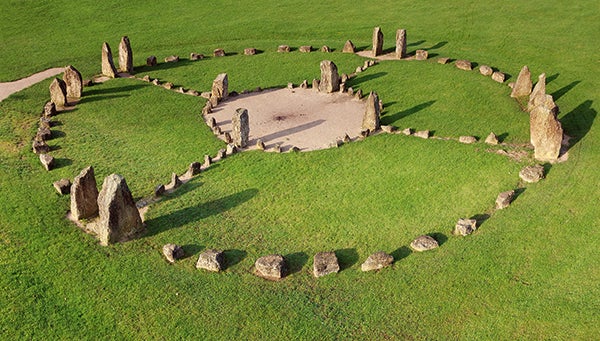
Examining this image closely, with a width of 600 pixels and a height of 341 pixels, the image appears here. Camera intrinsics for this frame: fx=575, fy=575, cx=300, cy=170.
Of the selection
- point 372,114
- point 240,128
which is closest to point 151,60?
point 240,128

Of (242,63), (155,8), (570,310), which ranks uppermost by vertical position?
(155,8)

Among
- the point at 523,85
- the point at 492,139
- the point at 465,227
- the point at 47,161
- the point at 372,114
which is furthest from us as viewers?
the point at 523,85

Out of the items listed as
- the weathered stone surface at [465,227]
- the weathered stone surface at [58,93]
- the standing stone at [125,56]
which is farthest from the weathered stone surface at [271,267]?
the standing stone at [125,56]

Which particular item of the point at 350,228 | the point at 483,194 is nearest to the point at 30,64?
the point at 350,228

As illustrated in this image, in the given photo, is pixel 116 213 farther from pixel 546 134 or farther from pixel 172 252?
pixel 546 134

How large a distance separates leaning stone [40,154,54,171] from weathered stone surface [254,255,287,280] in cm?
1362

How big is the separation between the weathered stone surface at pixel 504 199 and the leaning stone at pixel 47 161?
2164cm

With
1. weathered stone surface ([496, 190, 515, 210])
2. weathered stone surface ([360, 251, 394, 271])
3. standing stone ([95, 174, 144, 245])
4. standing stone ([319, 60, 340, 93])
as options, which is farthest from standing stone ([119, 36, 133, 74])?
weathered stone surface ([496, 190, 515, 210])

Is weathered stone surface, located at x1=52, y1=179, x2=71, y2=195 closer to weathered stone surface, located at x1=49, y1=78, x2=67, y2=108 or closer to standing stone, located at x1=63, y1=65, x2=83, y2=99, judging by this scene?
weathered stone surface, located at x1=49, y1=78, x2=67, y2=108

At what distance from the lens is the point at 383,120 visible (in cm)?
3353

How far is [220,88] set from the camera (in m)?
37.2

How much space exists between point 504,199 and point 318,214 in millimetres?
8032

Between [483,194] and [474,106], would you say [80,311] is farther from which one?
[474,106]

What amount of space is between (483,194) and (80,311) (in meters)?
17.3
